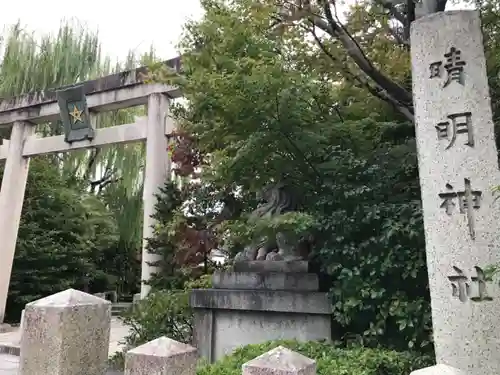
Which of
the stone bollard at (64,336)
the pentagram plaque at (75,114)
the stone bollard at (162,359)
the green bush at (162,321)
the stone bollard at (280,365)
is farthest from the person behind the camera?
the pentagram plaque at (75,114)

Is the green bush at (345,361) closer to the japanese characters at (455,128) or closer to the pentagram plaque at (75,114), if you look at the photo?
the japanese characters at (455,128)

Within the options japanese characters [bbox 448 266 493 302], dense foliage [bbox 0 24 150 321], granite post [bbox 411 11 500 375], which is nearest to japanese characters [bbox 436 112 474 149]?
granite post [bbox 411 11 500 375]

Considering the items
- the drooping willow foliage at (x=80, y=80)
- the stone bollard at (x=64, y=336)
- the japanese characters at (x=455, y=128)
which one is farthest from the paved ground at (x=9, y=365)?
the drooping willow foliage at (x=80, y=80)

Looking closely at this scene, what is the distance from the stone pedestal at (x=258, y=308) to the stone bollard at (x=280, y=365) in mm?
2482

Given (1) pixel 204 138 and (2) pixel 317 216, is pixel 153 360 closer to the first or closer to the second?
(2) pixel 317 216

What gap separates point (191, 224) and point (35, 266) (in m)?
6.38

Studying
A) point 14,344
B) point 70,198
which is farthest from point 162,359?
point 70,198

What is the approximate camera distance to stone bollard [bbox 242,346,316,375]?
6.05ft

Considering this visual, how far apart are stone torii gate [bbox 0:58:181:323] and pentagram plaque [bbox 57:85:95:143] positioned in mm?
116

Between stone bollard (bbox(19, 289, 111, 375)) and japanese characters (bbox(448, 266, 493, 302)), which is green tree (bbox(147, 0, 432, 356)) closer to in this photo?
japanese characters (bbox(448, 266, 493, 302))

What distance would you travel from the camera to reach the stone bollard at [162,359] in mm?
2027

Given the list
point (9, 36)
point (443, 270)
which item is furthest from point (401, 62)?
point (9, 36)

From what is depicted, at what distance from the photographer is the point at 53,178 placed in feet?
42.3

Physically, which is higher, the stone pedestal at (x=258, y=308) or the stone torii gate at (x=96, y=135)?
the stone torii gate at (x=96, y=135)
